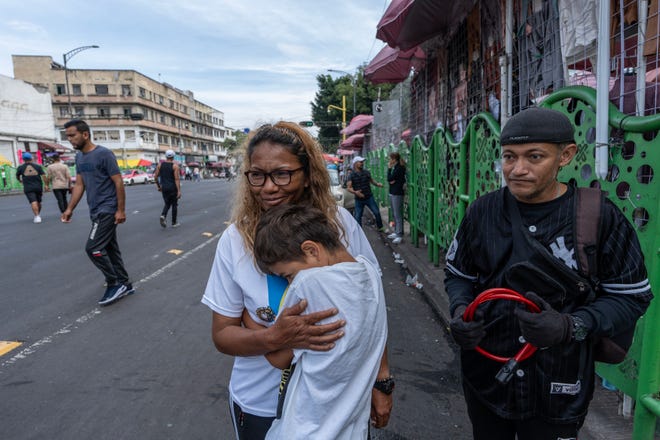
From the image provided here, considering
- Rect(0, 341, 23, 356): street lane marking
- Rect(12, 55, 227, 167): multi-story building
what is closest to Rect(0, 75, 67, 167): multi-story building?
Rect(12, 55, 227, 167): multi-story building

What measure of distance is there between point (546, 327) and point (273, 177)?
1093 millimetres

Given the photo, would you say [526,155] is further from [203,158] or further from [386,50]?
[203,158]

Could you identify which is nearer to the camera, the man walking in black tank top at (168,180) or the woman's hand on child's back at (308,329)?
the woman's hand on child's back at (308,329)

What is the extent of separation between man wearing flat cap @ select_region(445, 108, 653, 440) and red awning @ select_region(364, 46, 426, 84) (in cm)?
829

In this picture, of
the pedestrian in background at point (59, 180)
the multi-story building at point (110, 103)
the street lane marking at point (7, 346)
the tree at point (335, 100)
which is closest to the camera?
the street lane marking at point (7, 346)

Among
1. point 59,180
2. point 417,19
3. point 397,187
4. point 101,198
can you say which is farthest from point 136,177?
point 417,19

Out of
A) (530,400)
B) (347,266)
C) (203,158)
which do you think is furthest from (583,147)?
(203,158)

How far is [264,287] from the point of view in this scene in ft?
4.69

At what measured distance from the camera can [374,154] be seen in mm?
15867

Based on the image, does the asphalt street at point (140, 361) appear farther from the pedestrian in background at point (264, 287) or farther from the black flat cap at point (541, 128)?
the black flat cap at point (541, 128)

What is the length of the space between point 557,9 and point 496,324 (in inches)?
150

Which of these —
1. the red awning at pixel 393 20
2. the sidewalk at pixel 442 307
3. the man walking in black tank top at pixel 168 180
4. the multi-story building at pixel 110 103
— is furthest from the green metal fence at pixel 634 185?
the multi-story building at pixel 110 103

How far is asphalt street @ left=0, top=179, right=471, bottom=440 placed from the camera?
274 cm

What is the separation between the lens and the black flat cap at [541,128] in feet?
4.88
